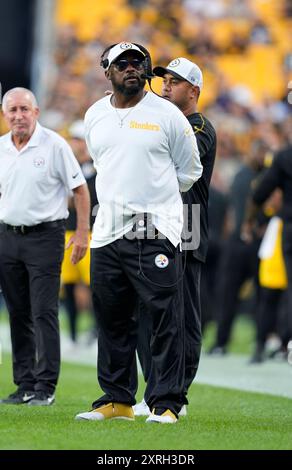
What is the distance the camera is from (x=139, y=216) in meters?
7.38

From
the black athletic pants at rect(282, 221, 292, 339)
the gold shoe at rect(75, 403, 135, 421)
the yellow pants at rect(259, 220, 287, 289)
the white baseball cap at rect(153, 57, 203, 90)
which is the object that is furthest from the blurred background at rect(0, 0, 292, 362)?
the gold shoe at rect(75, 403, 135, 421)

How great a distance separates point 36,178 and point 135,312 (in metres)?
1.77

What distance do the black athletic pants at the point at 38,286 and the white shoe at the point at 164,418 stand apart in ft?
5.63

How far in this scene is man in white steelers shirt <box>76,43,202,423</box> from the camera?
7.33 meters

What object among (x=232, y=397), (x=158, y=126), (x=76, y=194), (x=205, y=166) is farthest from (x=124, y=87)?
(x=232, y=397)

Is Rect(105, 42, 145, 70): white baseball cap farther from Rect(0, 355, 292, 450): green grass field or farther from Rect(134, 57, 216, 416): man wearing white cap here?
Rect(0, 355, 292, 450): green grass field

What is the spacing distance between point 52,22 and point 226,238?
8579mm

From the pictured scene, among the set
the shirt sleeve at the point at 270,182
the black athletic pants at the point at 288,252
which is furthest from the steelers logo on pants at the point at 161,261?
the shirt sleeve at the point at 270,182

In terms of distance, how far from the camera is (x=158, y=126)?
732 centimetres

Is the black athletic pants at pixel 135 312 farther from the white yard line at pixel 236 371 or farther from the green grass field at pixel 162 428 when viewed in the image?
the white yard line at pixel 236 371

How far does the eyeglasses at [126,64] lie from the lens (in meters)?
7.33
